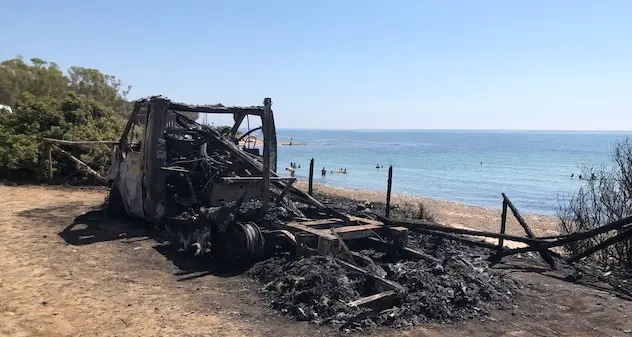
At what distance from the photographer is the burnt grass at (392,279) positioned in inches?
221

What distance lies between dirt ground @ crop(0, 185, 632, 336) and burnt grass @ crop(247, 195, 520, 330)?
7.2 inches

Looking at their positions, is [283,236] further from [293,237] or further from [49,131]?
[49,131]

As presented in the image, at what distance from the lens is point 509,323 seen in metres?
5.73

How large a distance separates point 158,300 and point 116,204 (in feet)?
18.5

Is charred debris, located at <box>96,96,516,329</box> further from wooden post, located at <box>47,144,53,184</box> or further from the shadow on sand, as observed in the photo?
wooden post, located at <box>47,144,53,184</box>

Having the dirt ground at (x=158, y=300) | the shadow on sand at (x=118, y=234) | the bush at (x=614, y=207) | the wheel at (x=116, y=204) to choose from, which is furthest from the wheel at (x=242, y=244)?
the bush at (x=614, y=207)

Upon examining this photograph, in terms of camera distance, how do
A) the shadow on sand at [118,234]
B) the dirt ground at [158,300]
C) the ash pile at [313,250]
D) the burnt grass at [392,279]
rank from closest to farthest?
the dirt ground at [158,300] → the burnt grass at [392,279] → the ash pile at [313,250] → the shadow on sand at [118,234]

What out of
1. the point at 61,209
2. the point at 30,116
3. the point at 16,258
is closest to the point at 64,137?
the point at 30,116

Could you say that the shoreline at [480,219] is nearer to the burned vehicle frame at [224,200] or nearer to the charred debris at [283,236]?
the burned vehicle frame at [224,200]

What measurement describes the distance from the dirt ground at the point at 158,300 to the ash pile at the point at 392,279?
Answer: 18 cm

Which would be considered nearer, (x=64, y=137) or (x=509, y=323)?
(x=509, y=323)

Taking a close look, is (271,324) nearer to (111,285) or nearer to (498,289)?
(111,285)

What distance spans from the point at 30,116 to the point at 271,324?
1548 cm

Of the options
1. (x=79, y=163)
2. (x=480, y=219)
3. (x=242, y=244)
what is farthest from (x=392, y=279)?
(x=480, y=219)
